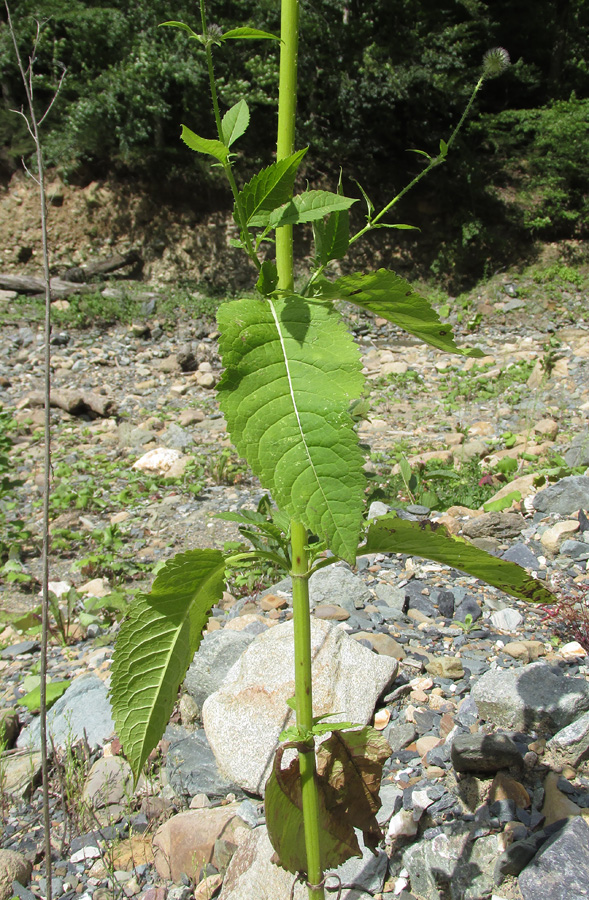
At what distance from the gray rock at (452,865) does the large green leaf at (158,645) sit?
0.94m

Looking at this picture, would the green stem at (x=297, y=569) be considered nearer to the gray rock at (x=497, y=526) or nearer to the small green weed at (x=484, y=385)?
the gray rock at (x=497, y=526)

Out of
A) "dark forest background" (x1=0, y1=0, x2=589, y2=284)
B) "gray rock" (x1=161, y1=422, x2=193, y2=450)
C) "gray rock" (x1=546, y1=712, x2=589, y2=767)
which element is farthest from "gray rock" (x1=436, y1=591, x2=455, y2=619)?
"dark forest background" (x1=0, y1=0, x2=589, y2=284)

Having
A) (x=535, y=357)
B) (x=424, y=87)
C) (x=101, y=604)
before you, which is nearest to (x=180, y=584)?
(x=101, y=604)

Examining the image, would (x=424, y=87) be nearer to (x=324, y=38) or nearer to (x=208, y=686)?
(x=324, y=38)

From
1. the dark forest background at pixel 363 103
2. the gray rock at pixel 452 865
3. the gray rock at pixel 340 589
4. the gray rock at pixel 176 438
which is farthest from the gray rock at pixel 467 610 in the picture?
the dark forest background at pixel 363 103

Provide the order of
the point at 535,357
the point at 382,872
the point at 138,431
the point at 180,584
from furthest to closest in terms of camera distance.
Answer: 1. the point at 535,357
2. the point at 138,431
3. the point at 382,872
4. the point at 180,584

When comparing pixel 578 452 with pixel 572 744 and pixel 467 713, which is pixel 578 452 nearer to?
pixel 467 713

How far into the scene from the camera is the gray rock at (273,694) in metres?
1.92

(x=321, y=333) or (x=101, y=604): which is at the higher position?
(x=321, y=333)

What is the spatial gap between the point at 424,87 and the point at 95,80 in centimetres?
611

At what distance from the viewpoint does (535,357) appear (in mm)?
7941

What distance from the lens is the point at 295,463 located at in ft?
2.15

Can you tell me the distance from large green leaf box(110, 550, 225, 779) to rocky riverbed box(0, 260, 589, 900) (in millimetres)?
944

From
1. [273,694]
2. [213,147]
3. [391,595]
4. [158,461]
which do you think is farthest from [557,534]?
[158,461]
